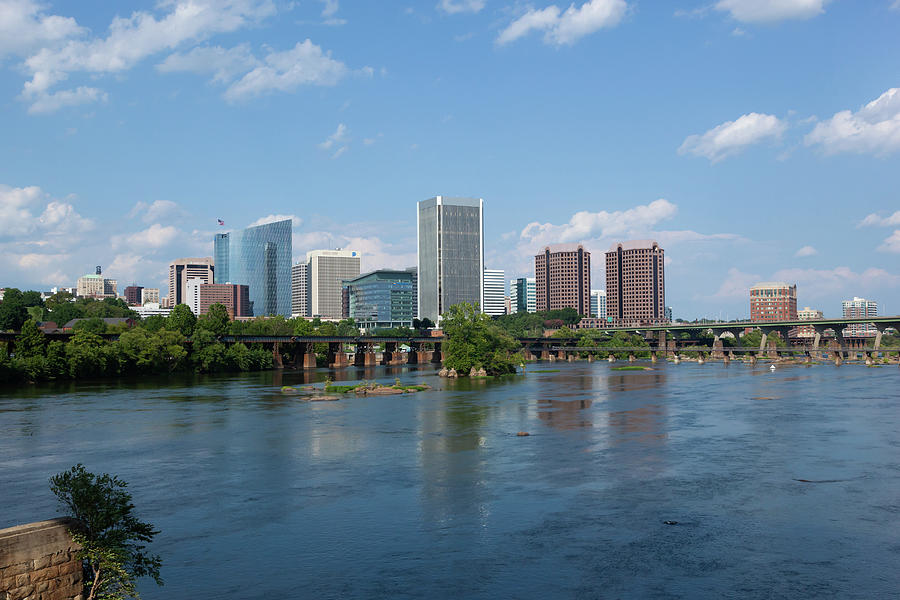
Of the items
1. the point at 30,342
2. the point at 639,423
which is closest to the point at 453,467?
the point at 639,423

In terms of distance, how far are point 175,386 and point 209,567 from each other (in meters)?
102

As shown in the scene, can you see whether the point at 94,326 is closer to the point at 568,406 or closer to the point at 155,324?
the point at 155,324

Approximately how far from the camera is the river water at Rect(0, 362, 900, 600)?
108 ft

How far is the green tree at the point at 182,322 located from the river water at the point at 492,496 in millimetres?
86121

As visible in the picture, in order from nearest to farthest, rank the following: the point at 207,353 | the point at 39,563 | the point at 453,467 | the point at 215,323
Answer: the point at 39,563
the point at 453,467
the point at 207,353
the point at 215,323

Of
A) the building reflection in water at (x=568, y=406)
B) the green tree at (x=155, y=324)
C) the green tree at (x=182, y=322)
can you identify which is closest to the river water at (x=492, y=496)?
the building reflection in water at (x=568, y=406)

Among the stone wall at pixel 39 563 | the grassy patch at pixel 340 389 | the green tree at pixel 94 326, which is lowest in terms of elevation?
the grassy patch at pixel 340 389

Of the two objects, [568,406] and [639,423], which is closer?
[639,423]

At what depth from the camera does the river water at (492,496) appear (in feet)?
108

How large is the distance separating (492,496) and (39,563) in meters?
27.4

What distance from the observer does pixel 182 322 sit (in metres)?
181

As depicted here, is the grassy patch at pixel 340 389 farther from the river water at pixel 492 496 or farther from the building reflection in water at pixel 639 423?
the building reflection in water at pixel 639 423

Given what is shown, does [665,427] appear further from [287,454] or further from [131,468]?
[131,468]

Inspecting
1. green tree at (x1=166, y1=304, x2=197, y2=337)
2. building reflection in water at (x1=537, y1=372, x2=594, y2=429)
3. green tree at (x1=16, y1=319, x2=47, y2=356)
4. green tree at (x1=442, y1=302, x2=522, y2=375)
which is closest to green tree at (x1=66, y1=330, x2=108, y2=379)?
green tree at (x1=16, y1=319, x2=47, y2=356)
